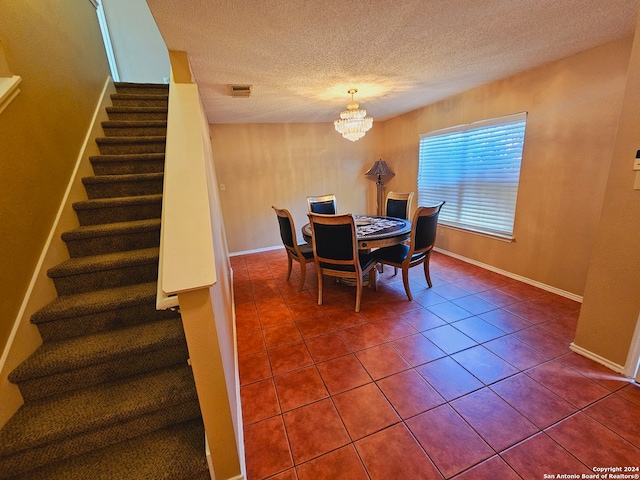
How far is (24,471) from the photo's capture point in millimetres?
1034

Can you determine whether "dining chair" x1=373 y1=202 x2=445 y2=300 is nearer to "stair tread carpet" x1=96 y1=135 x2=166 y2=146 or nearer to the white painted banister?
the white painted banister

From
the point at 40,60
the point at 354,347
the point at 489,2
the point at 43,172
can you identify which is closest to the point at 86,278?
the point at 43,172

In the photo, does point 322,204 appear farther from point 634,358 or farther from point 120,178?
point 634,358

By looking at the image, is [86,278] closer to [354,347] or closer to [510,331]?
[354,347]

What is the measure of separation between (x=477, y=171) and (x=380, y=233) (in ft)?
5.63

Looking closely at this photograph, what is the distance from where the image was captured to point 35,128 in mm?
1503

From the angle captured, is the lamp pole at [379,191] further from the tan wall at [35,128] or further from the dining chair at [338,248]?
the tan wall at [35,128]

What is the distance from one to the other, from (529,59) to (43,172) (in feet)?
12.3

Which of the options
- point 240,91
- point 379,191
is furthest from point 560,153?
point 240,91

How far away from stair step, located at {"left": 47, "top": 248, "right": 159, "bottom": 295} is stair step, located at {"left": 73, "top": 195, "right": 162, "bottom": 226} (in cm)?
32

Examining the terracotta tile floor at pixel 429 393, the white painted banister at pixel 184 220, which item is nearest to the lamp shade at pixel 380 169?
the terracotta tile floor at pixel 429 393

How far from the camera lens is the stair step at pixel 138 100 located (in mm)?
2648

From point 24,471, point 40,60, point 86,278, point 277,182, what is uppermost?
point 40,60

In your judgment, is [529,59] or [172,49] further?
[529,59]
